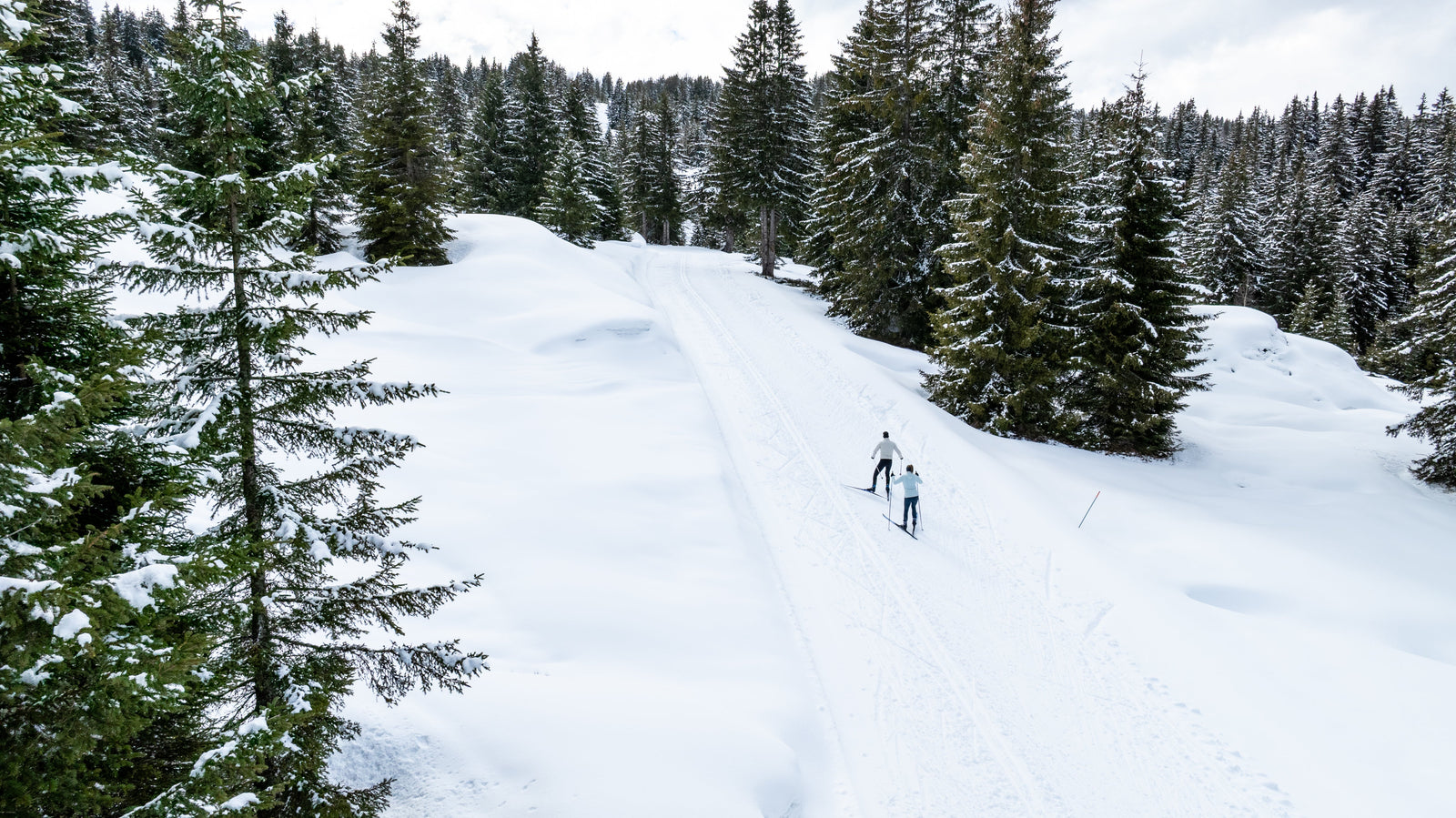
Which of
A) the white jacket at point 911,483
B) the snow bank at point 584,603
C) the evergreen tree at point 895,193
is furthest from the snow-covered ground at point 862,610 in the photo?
the evergreen tree at point 895,193

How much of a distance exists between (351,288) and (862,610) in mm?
12446

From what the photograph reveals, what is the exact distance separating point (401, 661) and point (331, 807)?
1.07m

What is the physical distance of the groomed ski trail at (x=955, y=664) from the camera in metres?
7.80

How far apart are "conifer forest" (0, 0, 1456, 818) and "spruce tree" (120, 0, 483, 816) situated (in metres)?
0.04

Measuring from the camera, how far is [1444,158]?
2406 inches

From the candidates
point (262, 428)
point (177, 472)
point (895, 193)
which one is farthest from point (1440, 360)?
point (177, 472)

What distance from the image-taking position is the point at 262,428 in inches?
215

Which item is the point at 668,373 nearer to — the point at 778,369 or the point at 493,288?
the point at 778,369

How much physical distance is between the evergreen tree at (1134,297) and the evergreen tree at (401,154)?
23606 millimetres

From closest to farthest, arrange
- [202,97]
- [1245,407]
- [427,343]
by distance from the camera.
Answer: [202,97], [427,343], [1245,407]

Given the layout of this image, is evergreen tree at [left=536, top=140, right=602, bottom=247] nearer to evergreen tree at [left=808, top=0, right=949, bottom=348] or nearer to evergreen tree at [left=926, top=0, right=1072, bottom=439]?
evergreen tree at [left=808, top=0, right=949, bottom=348]

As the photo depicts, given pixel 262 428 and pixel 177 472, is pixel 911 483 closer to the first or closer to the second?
pixel 262 428

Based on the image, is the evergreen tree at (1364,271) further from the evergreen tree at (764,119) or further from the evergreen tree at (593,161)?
the evergreen tree at (593,161)

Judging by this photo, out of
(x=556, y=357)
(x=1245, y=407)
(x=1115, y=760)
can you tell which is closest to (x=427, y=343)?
(x=556, y=357)
